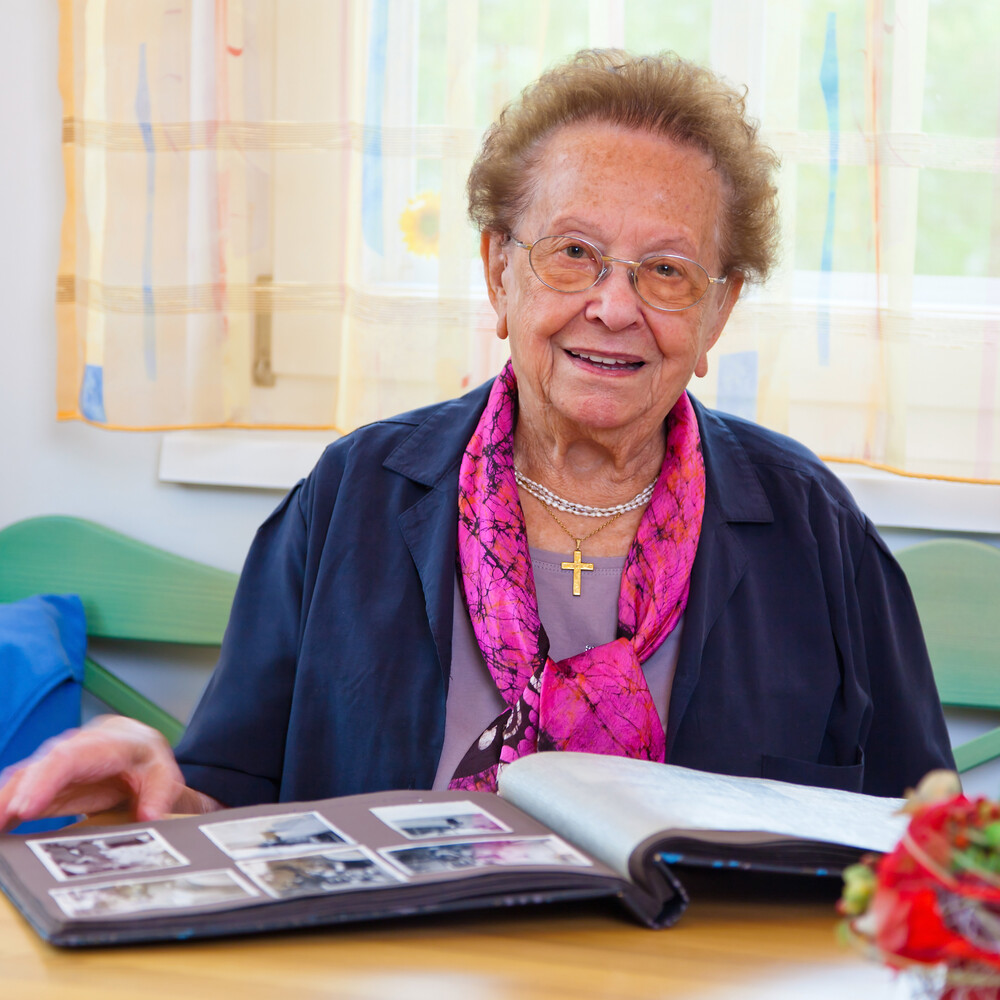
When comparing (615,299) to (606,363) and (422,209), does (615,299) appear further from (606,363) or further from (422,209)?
(422,209)

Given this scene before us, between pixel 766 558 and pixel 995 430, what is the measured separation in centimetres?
63

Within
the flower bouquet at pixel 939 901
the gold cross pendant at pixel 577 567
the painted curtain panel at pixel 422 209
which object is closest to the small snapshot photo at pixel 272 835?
the flower bouquet at pixel 939 901

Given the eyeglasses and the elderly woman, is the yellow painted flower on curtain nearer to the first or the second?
the elderly woman

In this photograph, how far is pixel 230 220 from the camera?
1864 mm

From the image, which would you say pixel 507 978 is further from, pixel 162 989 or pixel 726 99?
pixel 726 99

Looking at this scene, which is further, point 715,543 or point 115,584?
point 115,584

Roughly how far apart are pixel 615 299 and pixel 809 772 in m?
0.54

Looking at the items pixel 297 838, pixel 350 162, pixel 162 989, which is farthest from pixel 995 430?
pixel 162 989

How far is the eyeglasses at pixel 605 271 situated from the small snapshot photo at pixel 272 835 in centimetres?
69

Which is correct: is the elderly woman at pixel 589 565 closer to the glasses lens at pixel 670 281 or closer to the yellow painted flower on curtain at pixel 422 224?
the glasses lens at pixel 670 281

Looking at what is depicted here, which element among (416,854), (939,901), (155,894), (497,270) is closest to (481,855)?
(416,854)

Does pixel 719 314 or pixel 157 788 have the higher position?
pixel 719 314

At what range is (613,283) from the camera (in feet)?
3.97

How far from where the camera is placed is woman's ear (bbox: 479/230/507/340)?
134 centimetres
